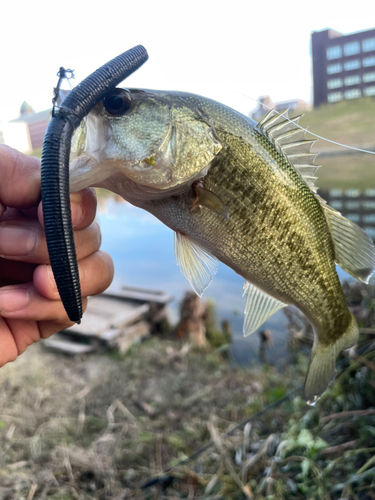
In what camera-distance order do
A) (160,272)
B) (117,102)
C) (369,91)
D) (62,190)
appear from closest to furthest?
(62,190) < (117,102) < (369,91) < (160,272)

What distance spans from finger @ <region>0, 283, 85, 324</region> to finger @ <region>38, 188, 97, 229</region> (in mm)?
150

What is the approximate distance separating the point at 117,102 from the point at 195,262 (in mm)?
302

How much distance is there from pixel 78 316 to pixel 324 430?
2.08m

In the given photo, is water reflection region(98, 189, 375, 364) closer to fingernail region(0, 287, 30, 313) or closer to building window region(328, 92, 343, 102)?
building window region(328, 92, 343, 102)

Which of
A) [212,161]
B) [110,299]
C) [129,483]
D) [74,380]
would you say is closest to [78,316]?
[212,161]

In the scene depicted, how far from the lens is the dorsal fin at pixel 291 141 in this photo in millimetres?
634

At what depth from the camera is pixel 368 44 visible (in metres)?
1.40

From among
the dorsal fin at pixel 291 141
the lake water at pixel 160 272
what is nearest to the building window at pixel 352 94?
the dorsal fin at pixel 291 141

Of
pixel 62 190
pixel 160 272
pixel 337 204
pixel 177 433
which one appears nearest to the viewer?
→ pixel 62 190

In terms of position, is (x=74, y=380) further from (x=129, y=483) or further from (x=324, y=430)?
(x=324, y=430)

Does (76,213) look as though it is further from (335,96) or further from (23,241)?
(335,96)

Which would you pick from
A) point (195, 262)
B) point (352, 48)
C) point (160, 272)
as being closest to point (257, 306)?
point (195, 262)

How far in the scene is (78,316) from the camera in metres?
0.43

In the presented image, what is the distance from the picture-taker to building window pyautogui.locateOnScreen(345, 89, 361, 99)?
4.19 ft
